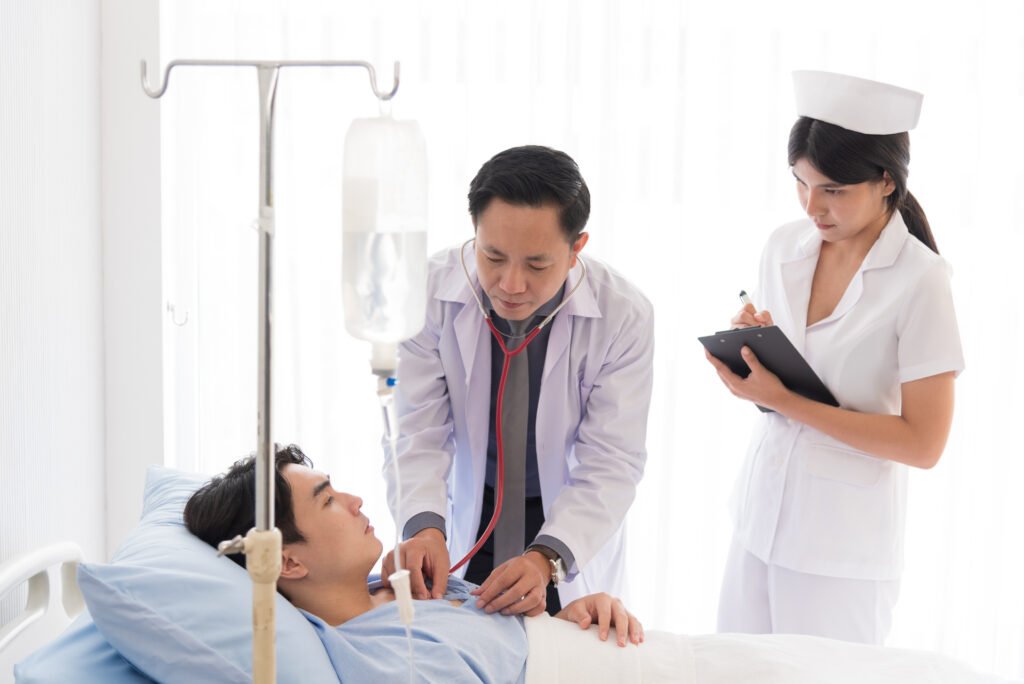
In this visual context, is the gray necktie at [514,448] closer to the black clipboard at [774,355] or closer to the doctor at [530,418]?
the doctor at [530,418]

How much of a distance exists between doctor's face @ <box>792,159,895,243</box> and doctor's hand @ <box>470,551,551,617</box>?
3.23 feet

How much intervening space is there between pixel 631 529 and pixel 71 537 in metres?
1.58

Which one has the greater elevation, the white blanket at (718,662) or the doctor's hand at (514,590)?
the doctor's hand at (514,590)

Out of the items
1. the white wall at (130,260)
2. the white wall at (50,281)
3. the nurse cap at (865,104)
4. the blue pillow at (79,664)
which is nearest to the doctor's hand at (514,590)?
the blue pillow at (79,664)

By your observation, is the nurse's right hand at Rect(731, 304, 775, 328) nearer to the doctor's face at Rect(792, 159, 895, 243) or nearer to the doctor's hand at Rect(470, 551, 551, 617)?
the doctor's face at Rect(792, 159, 895, 243)

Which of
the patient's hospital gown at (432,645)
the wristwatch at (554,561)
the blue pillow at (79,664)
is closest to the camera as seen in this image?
the blue pillow at (79,664)

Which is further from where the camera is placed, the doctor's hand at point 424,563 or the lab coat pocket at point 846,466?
the lab coat pocket at point 846,466

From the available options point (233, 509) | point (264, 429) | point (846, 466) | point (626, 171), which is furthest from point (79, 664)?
point (626, 171)

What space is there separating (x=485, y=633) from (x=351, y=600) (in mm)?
245

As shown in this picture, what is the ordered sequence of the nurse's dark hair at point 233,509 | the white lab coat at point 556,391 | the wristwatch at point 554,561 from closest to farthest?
the nurse's dark hair at point 233,509, the wristwatch at point 554,561, the white lab coat at point 556,391

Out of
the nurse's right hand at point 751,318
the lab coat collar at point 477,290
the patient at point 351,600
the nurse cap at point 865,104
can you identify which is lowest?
the patient at point 351,600

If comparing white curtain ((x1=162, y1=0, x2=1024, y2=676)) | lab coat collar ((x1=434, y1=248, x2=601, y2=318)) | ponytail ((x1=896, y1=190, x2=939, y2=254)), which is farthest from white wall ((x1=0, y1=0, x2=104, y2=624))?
ponytail ((x1=896, y1=190, x2=939, y2=254))

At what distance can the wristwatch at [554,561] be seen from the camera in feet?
5.65

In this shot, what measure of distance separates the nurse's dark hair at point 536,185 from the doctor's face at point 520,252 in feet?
0.04
